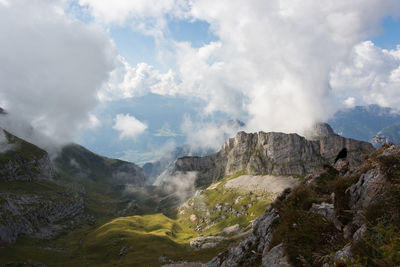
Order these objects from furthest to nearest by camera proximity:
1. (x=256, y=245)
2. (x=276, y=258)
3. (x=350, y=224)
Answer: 1. (x=256, y=245)
2. (x=276, y=258)
3. (x=350, y=224)

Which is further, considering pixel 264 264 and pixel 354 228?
pixel 264 264

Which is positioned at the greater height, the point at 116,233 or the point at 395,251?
the point at 395,251

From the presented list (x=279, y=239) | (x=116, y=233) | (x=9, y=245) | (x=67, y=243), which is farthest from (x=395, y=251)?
(x=67, y=243)

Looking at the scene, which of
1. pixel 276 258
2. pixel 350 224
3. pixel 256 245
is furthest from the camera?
pixel 256 245

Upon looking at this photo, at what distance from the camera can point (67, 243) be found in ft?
561

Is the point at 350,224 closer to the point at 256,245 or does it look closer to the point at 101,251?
the point at 256,245

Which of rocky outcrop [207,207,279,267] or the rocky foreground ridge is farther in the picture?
rocky outcrop [207,207,279,267]

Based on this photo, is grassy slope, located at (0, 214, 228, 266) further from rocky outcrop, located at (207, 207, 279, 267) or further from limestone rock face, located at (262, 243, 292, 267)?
limestone rock face, located at (262, 243, 292, 267)

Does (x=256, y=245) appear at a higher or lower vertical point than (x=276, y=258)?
lower

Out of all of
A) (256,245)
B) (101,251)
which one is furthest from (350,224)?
(101,251)

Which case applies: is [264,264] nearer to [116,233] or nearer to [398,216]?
[398,216]

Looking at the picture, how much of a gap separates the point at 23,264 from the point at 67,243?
79.2 m

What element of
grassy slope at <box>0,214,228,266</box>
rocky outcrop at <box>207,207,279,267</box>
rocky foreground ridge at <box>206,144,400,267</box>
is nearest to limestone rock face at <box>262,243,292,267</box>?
rocky foreground ridge at <box>206,144,400,267</box>

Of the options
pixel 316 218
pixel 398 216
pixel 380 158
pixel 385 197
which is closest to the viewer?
pixel 398 216
